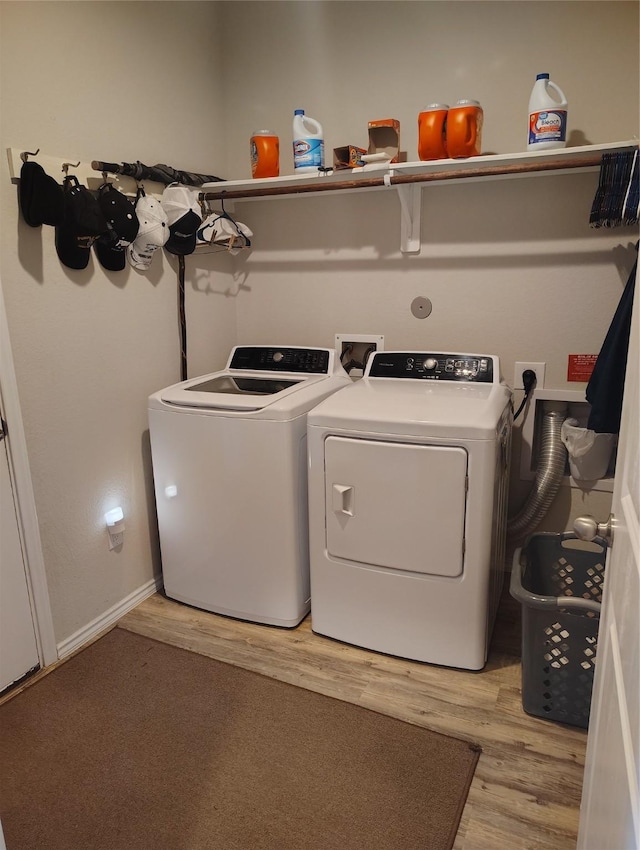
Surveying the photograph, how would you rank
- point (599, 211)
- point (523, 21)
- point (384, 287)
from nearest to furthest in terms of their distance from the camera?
1. point (599, 211)
2. point (523, 21)
3. point (384, 287)

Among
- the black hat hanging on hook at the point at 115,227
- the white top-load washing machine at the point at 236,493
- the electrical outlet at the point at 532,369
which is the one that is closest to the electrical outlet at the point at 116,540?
the white top-load washing machine at the point at 236,493

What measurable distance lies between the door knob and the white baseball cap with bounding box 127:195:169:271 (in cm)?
182

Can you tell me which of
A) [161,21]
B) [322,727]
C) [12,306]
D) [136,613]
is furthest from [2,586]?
[161,21]

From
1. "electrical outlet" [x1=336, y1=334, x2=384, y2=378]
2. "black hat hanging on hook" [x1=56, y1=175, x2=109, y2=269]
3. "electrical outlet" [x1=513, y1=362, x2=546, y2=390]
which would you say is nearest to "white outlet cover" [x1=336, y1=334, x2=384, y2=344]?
"electrical outlet" [x1=336, y1=334, x2=384, y2=378]

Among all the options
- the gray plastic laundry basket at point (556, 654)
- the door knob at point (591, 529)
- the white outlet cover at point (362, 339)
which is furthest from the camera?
the white outlet cover at point (362, 339)

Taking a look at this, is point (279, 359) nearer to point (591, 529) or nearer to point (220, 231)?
point (220, 231)

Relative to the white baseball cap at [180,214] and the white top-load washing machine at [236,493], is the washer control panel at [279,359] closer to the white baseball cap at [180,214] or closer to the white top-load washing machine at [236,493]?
the white top-load washing machine at [236,493]

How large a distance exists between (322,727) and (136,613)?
98 cm

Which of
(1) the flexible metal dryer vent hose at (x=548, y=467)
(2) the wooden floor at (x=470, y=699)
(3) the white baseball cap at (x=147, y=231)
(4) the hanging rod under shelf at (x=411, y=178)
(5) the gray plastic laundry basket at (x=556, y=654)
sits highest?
(4) the hanging rod under shelf at (x=411, y=178)

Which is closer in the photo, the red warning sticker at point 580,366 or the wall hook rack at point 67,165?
the wall hook rack at point 67,165

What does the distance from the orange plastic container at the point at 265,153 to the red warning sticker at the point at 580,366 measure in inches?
55.7

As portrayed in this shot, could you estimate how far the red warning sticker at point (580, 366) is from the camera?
227 centimetres

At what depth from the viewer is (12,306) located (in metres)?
1.81

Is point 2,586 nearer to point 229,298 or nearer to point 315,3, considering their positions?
point 229,298
